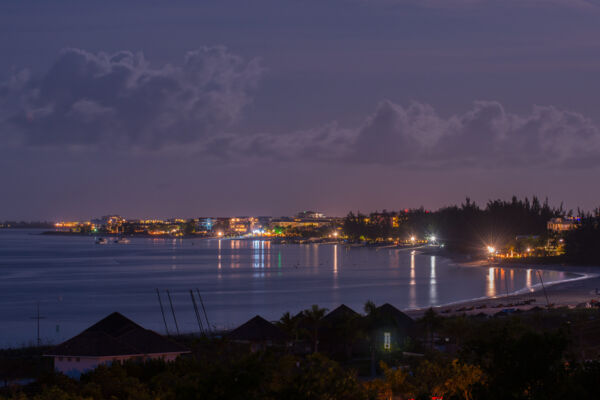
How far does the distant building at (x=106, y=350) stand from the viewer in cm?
1548

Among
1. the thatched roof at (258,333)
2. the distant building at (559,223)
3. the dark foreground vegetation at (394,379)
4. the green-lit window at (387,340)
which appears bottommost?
the green-lit window at (387,340)

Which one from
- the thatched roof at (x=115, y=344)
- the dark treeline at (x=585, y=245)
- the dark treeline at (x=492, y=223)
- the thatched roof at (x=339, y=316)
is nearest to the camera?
the thatched roof at (x=115, y=344)

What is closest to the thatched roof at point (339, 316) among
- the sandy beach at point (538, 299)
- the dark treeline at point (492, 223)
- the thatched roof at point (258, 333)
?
the thatched roof at point (258, 333)

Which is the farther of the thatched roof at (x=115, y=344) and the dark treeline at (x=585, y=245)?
the dark treeline at (x=585, y=245)

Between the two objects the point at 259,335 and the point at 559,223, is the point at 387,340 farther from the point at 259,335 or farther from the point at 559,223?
the point at 559,223

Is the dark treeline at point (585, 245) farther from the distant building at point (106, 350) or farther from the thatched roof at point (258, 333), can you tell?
the distant building at point (106, 350)

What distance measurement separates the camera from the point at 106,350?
613 inches

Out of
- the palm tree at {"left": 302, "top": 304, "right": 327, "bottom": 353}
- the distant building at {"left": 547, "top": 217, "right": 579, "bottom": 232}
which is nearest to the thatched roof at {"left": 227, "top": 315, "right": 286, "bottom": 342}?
the palm tree at {"left": 302, "top": 304, "right": 327, "bottom": 353}

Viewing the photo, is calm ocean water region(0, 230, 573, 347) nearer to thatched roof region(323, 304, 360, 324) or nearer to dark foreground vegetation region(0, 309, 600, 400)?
thatched roof region(323, 304, 360, 324)

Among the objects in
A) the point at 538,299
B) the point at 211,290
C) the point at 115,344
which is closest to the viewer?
the point at 115,344

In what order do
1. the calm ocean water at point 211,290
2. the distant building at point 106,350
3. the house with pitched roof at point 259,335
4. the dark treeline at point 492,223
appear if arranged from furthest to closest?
the dark treeline at point 492,223 → the calm ocean water at point 211,290 → the house with pitched roof at point 259,335 → the distant building at point 106,350

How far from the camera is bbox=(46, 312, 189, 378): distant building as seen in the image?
→ 15477 mm

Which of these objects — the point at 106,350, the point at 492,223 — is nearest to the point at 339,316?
the point at 106,350

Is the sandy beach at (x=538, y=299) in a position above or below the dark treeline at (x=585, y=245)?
below
